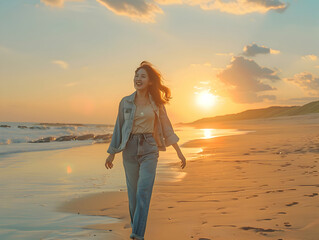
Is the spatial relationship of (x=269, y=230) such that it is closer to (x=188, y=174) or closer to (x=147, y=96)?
(x=147, y=96)

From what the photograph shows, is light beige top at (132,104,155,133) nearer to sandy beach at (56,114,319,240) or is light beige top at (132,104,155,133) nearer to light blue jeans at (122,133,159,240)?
light blue jeans at (122,133,159,240)

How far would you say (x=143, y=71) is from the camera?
A: 430 centimetres

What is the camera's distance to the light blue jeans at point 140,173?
3.97 meters

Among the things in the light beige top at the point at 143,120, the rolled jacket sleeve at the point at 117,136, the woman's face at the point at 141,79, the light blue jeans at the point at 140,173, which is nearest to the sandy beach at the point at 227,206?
the light blue jeans at the point at 140,173

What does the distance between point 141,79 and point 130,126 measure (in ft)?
2.17

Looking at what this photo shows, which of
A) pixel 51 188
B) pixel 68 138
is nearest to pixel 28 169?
pixel 51 188

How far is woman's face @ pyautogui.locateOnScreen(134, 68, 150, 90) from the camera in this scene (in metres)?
4.28

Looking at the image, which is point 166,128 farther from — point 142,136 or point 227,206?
point 227,206

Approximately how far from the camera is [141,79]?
4277 millimetres

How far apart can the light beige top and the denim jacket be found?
2.3 inches

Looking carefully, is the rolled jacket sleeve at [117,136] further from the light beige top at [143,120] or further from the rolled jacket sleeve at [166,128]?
the rolled jacket sleeve at [166,128]

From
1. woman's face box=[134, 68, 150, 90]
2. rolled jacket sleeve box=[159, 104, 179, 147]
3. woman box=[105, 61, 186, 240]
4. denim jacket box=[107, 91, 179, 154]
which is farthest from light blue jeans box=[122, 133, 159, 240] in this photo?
woman's face box=[134, 68, 150, 90]

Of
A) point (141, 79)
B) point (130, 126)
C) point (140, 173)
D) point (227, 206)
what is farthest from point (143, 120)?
point (227, 206)

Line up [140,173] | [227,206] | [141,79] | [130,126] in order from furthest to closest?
[227,206] → [141,79] → [130,126] → [140,173]
